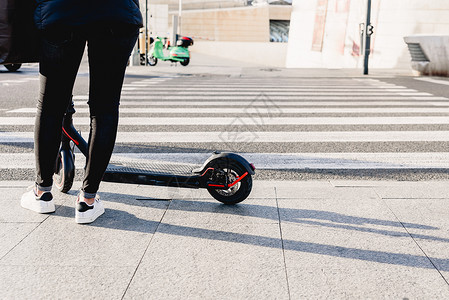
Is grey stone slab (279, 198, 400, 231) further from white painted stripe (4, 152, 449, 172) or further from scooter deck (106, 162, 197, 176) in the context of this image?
white painted stripe (4, 152, 449, 172)

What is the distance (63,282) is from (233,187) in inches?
53.0

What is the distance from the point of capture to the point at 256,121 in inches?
266

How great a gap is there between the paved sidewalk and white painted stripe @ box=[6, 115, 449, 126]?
3083 millimetres

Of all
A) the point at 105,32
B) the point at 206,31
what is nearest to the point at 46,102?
the point at 105,32

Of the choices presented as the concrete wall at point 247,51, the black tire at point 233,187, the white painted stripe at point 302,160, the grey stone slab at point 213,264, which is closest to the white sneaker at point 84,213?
the grey stone slab at point 213,264

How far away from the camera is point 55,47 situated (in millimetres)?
2625

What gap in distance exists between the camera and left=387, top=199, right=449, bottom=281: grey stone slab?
2.49 metres

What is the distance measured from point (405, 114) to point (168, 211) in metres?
5.29

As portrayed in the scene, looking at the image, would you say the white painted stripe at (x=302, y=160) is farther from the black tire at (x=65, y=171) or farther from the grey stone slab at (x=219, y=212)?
the grey stone slab at (x=219, y=212)

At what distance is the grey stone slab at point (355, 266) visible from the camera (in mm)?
2113

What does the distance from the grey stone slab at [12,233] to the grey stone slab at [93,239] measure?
0.04 m

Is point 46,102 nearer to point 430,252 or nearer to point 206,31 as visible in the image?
point 430,252

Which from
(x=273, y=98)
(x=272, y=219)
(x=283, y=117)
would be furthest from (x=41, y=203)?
(x=273, y=98)

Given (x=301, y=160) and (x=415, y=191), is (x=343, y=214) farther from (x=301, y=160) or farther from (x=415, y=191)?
(x=301, y=160)
